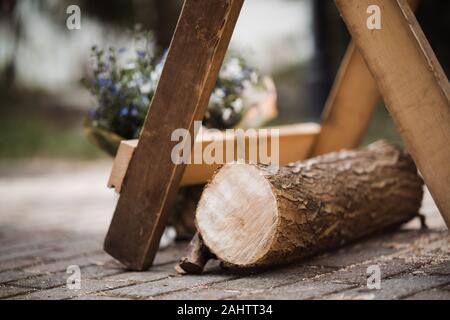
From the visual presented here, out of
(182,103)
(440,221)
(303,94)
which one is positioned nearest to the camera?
(182,103)

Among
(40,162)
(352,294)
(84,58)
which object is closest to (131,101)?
(352,294)

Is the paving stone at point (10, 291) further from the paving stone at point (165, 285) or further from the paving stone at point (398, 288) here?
the paving stone at point (398, 288)

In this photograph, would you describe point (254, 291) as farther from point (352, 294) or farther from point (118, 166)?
point (118, 166)

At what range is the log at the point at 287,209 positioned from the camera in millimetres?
2660

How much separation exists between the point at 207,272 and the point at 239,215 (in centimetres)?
33

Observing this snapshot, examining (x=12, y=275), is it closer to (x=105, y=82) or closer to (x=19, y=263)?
(x=19, y=263)

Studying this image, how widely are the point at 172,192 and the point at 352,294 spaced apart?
921 mm

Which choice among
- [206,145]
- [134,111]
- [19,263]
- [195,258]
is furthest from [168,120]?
[19,263]

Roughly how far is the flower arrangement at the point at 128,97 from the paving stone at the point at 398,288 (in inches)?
61.1

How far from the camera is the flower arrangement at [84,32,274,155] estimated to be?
3.52 metres

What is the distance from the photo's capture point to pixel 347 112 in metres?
3.99

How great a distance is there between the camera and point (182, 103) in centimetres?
275

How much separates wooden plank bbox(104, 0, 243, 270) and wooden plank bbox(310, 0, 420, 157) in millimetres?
1416
